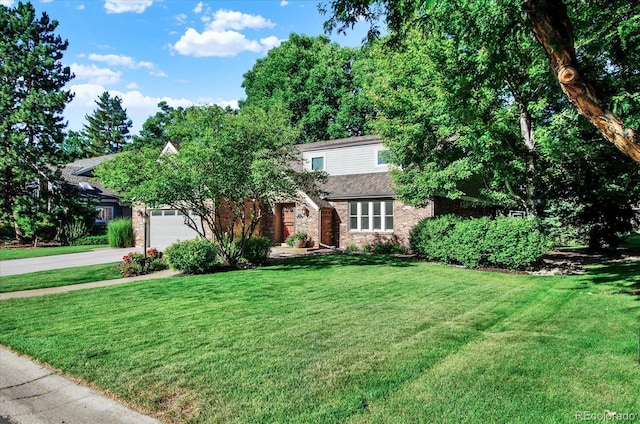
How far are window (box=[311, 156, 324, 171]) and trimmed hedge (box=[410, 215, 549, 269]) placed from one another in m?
9.62

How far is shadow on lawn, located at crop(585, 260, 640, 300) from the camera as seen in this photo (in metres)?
9.58

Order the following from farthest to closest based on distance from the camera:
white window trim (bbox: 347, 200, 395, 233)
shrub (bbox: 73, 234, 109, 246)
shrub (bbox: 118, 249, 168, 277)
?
shrub (bbox: 73, 234, 109, 246) → white window trim (bbox: 347, 200, 395, 233) → shrub (bbox: 118, 249, 168, 277)

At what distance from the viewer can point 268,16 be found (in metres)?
13.1

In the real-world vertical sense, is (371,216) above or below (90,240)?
above

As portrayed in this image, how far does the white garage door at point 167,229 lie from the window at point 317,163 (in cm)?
762

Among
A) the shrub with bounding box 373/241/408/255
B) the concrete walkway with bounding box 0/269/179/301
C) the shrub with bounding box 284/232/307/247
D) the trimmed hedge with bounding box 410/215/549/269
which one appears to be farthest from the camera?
the shrub with bounding box 284/232/307/247

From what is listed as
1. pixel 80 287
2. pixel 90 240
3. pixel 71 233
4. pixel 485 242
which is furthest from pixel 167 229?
pixel 485 242

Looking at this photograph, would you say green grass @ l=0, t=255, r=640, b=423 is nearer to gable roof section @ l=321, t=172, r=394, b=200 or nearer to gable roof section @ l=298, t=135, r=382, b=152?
gable roof section @ l=321, t=172, r=394, b=200

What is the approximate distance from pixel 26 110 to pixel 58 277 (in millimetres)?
20903

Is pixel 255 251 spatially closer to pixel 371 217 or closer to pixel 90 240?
pixel 371 217

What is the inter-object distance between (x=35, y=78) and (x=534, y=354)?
35595 mm

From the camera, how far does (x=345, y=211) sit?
65.6 feet

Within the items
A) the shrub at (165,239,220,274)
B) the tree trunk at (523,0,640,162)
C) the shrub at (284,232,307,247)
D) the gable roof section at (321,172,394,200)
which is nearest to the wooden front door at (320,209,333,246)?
the gable roof section at (321,172,394,200)

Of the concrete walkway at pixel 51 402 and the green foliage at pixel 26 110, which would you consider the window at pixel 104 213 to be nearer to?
the green foliage at pixel 26 110
